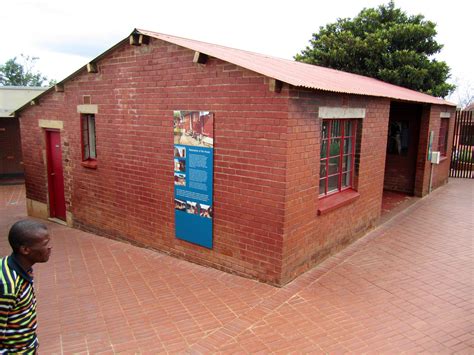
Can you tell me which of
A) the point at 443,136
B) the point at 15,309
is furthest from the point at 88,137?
the point at 443,136

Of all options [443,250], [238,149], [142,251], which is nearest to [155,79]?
[238,149]

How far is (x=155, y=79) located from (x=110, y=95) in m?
1.43

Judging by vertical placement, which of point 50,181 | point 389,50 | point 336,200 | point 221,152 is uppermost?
point 389,50

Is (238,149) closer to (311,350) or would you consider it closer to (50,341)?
(311,350)

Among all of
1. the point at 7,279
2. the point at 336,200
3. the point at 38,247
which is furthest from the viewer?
the point at 336,200

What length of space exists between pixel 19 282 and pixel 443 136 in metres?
15.0

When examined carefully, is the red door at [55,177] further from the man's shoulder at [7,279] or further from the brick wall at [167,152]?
the man's shoulder at [7,279]

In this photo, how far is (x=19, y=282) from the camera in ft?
8.39

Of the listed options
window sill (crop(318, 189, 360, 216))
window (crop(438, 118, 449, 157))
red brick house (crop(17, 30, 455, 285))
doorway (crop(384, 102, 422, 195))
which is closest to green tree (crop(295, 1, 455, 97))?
window (crop(438, 118, 449, 157))

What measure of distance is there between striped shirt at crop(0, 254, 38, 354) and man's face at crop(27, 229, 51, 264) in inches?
4.3

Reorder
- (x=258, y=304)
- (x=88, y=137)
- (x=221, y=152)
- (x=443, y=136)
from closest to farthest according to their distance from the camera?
(x=258, y=304) < (x=221, y=152) < (x=88, y=137) < (x=443, y=136)

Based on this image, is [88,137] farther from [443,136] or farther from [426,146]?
[443,136]

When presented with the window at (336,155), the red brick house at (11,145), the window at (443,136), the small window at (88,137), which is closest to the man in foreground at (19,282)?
the window at (336,155)

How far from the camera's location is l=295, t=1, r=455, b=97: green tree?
1706 centimetres
